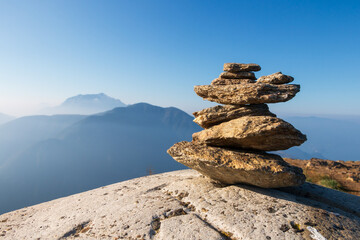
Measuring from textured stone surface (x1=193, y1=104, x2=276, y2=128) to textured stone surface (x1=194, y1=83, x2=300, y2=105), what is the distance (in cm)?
47

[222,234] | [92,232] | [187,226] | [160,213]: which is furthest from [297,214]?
[92,232]

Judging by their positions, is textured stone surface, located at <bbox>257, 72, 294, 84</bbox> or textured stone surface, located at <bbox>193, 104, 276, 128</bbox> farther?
textured stone surface, located at <bbox>193, 104, 276, 128</bbox>

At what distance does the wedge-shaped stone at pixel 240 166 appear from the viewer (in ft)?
30.0

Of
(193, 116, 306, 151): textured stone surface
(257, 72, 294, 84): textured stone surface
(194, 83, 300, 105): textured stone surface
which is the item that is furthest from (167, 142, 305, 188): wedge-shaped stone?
(257, 72, 294, 84): textured stone surface

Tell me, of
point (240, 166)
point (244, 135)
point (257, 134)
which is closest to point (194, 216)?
point (240, 166)

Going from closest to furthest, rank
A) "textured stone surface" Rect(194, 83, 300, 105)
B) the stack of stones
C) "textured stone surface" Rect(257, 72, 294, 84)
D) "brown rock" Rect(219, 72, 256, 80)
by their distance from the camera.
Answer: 1. the stack of stones
2. "textured stone surface" Rect(194, 83, 300, 105)
3. "textured stone surface" Rect(257, 72, 294, 84)
4. "brown rock" Rect(219, 72, 256, 80)

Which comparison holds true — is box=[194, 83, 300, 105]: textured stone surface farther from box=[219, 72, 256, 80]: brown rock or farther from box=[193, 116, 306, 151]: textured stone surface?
box=[219, 72, 256, 80]: brown rock

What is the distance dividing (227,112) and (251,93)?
183cm

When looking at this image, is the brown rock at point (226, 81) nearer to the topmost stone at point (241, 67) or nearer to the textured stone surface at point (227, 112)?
the topmost stone at point (241, 67)

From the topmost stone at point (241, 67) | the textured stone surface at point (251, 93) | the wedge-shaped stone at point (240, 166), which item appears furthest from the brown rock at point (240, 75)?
the wedge-shaped stone at point (240, 166)

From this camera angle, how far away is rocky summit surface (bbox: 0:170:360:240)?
24.0 feet

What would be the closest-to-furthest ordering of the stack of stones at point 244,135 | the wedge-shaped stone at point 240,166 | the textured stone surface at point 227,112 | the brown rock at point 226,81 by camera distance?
the wedge-shaped stone at point 240,166, the stack of stones at point 244,135, the textured stone surface at point 227,112, the brown rock at point 226,81

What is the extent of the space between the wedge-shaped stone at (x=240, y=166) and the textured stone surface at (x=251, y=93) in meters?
2.94

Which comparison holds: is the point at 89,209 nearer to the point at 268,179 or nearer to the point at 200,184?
the point at 200,184
